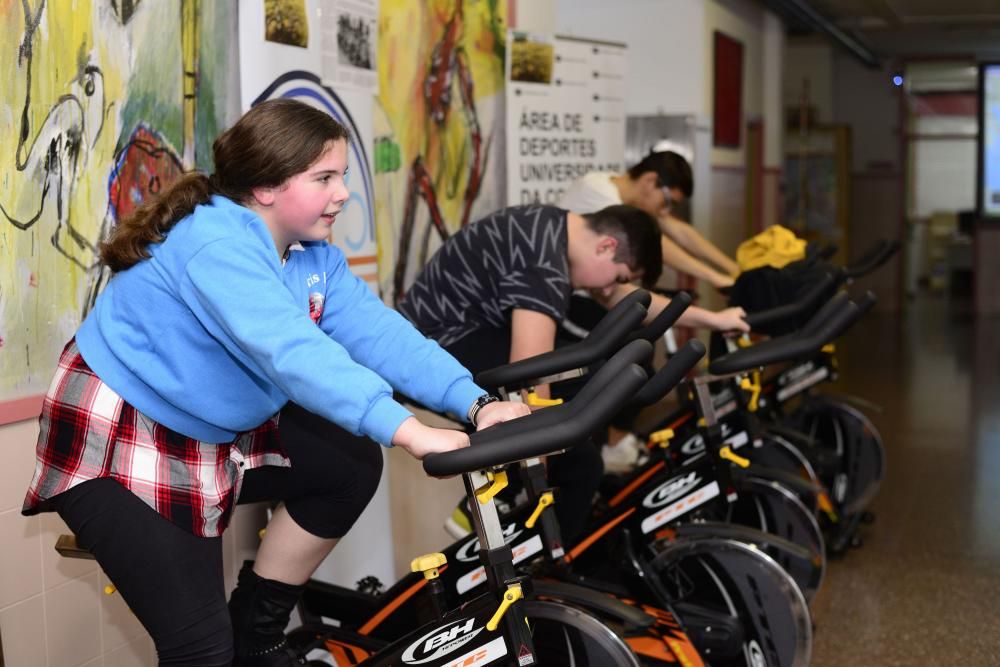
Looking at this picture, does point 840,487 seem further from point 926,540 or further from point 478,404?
point 478,404

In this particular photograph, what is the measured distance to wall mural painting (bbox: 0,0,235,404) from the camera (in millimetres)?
2371

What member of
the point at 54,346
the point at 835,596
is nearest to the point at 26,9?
the point at 54,346

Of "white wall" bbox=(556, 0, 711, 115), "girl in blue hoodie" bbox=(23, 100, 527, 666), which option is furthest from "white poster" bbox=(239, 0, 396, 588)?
"white wall" bbox=(556, 0, 711, 115)

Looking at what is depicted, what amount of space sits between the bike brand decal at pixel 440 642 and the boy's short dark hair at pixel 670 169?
2.83 metres

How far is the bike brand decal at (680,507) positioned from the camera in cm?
280

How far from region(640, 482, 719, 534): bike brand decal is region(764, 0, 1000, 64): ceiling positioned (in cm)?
753

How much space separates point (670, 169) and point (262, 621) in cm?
283

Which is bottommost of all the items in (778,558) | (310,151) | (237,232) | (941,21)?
(778,558)

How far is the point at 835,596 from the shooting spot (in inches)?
151

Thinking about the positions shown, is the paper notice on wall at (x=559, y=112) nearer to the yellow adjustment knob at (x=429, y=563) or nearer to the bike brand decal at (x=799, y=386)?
the bike brand decal at (x=799, y=386)

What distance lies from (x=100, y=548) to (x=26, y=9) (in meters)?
1.24

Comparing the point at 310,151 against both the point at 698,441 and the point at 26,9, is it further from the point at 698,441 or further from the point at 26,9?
the point at 698,441

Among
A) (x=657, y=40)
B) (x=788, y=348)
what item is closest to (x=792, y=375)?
(x=788, y=348)

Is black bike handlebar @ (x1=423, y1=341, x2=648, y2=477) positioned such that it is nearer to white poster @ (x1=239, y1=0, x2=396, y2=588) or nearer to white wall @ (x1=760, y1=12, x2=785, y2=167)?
white poster @ (x1=239, y1=0, x2=396, y2=588)
